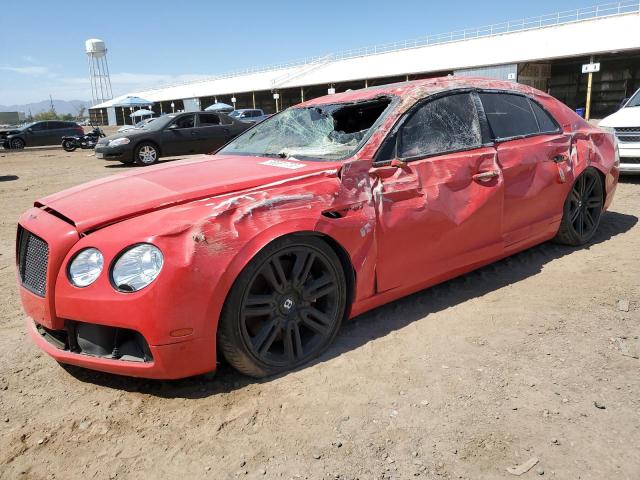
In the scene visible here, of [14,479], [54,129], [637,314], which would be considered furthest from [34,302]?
[54,129]

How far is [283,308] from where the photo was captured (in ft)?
8.64

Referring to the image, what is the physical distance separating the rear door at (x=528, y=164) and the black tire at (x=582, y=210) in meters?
0.19

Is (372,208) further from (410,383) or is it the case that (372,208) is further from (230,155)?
(230,155)

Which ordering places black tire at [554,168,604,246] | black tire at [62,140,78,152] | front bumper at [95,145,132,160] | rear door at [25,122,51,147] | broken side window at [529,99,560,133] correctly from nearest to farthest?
broken side window at [529,99,560,133]
black tire at [554,168,604,246]
front bumper at [95,145,132,160]
black tire at [62,140,78,152]
rear door at [25,122,51,147]

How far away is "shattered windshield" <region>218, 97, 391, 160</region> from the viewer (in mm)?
3117

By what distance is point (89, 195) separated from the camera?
280 cm

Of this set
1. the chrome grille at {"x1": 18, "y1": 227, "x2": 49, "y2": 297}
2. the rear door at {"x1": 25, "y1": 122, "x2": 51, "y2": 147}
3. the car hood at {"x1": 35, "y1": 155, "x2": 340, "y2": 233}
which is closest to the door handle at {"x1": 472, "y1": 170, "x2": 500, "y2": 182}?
the car hood at {"x1": 35, "y1": 155, "x2": 340, "y2": 233}

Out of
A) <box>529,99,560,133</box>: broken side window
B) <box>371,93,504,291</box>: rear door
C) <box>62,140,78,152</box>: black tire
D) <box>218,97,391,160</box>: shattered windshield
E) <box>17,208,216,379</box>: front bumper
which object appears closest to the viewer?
<box>17,208,216,379</box>: front bumper

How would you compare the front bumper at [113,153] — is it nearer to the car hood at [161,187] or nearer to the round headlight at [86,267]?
the car hood at [161,187]

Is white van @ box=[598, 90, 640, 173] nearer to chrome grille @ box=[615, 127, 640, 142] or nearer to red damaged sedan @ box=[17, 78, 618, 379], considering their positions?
chrome grille @ box=[615, 127, 640, 142]

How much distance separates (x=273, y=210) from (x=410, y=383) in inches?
44.7

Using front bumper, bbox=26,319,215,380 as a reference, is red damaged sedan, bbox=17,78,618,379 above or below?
above

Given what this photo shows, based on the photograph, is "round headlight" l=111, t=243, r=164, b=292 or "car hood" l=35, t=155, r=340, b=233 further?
"car hood" l=35, t=155, r=340, b=233

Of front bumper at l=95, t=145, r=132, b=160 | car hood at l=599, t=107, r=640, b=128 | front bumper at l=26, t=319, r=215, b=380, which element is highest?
car hood at l=599, t=107, r=640, b=128
